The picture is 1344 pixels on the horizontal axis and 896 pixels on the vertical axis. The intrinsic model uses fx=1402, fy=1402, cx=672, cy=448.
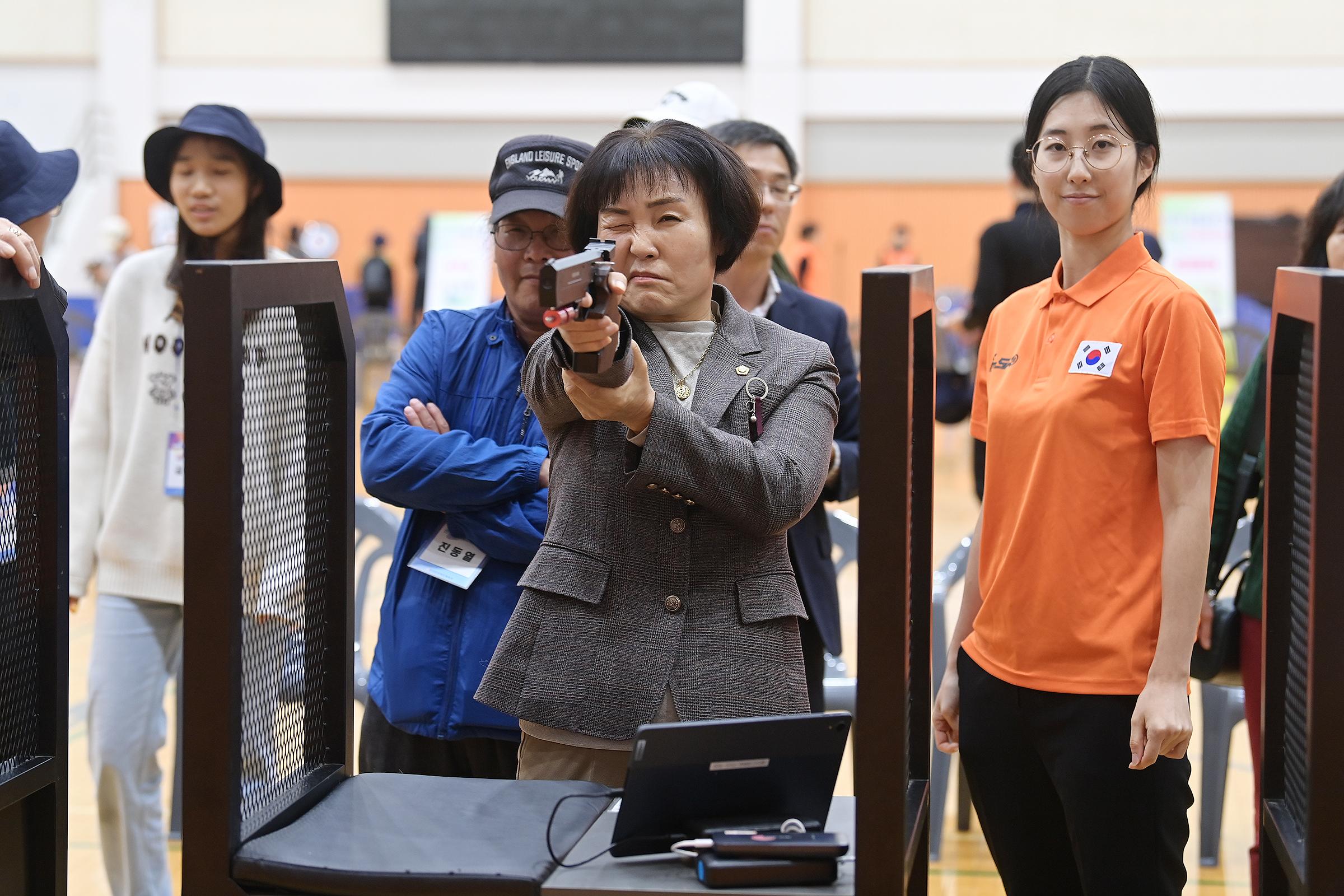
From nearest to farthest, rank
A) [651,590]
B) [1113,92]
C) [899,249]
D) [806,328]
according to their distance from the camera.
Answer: [651,590] < [1113,92] < [806,328] < [899,249]

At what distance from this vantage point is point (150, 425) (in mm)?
2736

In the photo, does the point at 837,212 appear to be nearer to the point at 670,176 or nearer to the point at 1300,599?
the point at 670,176

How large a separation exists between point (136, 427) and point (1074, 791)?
1.91 meters

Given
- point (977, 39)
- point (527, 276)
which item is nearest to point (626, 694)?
point (527, 276)

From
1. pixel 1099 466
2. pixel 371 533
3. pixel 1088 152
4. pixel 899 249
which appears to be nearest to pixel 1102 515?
pixel 1099 466

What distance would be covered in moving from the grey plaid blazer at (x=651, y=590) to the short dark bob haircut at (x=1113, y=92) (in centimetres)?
51

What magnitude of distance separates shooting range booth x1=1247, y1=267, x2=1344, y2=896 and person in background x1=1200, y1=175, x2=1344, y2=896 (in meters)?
0.74

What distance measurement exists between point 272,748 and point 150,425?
1.37m

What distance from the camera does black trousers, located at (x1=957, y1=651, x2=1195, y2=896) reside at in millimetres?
1643

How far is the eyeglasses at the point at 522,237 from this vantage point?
2.09 metres

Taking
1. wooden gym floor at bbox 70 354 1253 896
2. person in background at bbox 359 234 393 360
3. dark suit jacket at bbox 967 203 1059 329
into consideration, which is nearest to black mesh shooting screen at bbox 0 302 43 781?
wooden gym floor at bbox 70 354 1253 896

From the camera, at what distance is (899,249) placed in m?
13.3

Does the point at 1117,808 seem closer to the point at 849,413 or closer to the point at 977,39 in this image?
the point at 849,413

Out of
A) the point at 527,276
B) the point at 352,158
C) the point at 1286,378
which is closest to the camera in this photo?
the point at 1286,378
